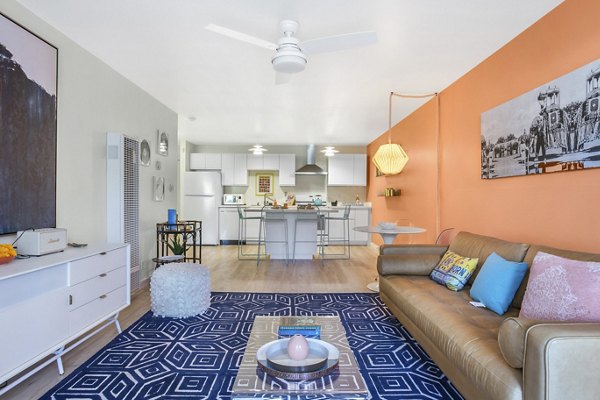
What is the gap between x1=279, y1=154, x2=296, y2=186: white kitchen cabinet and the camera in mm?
8359

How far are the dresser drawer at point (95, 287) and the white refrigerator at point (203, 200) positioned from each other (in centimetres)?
501

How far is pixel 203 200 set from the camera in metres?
7.88

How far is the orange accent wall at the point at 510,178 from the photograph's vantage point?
2199 mm

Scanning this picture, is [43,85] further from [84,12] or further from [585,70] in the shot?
[585,70]

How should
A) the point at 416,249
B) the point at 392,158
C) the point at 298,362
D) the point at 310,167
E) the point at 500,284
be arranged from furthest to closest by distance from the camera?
1. the point at 310,167
2. the point at 392,158
3. the point at 416,249
4. the point at 500,284
5. the point at 298,362

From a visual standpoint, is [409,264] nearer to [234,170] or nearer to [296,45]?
[296,45]

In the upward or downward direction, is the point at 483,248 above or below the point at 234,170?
below

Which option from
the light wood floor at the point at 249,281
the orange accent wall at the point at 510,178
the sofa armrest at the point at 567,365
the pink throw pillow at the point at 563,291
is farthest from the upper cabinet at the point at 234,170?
the sofa armrest at the point at 567,365

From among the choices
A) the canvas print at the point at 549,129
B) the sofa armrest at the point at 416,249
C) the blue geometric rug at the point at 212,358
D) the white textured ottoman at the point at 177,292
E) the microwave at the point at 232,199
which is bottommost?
the blue geometric rug at the point at 212,358

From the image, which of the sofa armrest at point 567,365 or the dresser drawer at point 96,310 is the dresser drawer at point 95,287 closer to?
the dresser drawer at point 96,310

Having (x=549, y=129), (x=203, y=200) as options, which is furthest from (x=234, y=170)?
(x=549, y=129)

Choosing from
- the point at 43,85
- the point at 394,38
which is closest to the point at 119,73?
the point at 43,85

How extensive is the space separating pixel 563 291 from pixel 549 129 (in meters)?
1.30

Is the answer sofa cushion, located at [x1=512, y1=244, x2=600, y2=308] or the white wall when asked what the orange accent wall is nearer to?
sofa cushion, located at [x1=512, y1=244, x2=600, y2=308]
